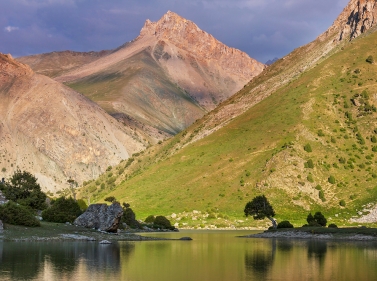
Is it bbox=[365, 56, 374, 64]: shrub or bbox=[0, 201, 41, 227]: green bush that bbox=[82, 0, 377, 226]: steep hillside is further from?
bbox=[0, 201, 41, 227]: green bush

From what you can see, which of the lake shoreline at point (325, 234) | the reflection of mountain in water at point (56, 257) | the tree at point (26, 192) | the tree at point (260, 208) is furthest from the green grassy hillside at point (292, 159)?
the reflection of mountain in water at point (56, 257)

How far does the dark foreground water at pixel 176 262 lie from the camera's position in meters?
30.0

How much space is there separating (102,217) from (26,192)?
19.3 metres

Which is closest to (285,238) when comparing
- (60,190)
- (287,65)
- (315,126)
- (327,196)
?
(327,196)

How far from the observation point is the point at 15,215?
4991cm

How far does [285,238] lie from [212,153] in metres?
63.2

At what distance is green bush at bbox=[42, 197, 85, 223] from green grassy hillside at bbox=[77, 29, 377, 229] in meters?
32.6

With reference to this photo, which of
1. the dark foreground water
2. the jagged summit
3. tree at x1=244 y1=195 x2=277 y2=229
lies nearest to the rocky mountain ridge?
the jagged summit

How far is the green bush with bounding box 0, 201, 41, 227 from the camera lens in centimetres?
4954

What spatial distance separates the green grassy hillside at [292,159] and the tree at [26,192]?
2943 cm

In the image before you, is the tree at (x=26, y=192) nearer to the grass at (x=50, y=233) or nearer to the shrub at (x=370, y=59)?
the grass at (x=50, y=233)

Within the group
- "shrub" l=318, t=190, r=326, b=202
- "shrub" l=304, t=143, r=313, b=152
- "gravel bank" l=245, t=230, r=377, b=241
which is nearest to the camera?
"gravel bank" l=245, t=230, r=377, b=241

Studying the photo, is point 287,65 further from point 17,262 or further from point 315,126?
point 17,262

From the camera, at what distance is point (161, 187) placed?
118750 mm
